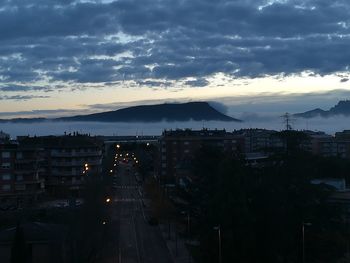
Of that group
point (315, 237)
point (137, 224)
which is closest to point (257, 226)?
point (315, 237)

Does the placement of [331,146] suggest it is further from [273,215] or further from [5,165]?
[273,215]

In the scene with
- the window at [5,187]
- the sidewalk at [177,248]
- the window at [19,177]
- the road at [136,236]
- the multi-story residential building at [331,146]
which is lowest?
the sidewalk at [177,248]

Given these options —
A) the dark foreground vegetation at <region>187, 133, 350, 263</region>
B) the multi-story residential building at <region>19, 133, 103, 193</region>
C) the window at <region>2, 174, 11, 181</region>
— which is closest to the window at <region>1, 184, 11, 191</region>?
the window at <region>2, 174, 11, 181</region>

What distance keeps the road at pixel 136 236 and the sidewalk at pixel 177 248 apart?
0.19 metres

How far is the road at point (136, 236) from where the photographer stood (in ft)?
67.5

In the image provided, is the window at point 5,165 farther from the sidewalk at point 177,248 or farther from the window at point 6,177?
the sidewalk at point 177,248

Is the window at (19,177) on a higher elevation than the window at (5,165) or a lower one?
lower

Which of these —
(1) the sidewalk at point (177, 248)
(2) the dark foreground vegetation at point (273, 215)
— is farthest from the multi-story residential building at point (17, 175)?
A: (2) the dark foreground vegetation at point (273, 215)

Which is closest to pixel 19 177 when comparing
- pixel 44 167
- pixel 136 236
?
pixel 44 167

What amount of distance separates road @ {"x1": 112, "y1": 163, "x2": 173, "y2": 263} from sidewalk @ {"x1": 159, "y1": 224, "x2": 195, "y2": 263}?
0.19 m

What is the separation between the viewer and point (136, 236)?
24984 millimetres

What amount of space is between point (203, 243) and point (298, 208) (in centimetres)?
323

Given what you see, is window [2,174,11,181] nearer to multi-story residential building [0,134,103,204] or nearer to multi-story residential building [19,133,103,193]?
multi-story residential building [0,134,103,204]

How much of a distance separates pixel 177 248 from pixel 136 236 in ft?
9.85
